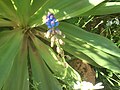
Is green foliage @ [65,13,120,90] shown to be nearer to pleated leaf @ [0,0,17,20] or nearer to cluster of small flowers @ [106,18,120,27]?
cluster of small flowers @ [106,18,120,27]

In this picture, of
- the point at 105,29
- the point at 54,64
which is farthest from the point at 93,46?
the point at 105,29

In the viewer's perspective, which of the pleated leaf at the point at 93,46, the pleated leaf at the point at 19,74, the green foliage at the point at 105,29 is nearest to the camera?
the pleated leaf at the point at 19,74

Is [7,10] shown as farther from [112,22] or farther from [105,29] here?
[112,22]

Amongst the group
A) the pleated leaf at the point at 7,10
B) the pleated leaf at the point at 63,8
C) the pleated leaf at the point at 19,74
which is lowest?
the pleated leaf at the point at 19,74

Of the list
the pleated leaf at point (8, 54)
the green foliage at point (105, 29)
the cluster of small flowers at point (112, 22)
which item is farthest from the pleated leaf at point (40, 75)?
the cluster of small flowers at point (112, 22)

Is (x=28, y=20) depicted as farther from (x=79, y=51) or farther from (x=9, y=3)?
(x=79, y=51)

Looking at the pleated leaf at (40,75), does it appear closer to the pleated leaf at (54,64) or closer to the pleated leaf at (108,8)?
the pleated leaf at (54,64)

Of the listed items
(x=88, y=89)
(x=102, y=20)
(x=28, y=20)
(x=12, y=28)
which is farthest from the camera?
(x=102, y=20)

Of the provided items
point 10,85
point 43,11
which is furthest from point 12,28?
point 10,85
